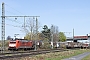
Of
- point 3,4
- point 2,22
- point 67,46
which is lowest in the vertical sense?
point 67,46

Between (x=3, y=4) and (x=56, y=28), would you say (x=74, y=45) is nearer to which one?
(x=56, y=28)

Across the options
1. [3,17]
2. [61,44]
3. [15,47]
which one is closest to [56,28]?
[61,44]

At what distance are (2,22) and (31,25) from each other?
152ft

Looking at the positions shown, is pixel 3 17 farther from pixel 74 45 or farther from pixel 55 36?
pixel 55 36

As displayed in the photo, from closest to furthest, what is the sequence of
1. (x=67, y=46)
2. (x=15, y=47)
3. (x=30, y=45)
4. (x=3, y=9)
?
1. (x=3, y=9)
2. (x=15, y=47)
3. (x=30, y=45)
4. (x=67, y=46)

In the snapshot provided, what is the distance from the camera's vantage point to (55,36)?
139750 millimetres

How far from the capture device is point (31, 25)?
93062 millimetres

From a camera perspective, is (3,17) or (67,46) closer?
(3,17)

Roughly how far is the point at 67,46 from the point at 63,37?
58981 millimetres

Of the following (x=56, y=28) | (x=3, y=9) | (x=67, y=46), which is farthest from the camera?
(x=56, y=28)

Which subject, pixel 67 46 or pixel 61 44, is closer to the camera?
pixel 67 46

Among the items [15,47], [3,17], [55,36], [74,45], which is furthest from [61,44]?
[3,17]

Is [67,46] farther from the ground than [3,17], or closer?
closer

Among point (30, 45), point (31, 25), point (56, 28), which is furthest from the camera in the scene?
point (56, 28)
